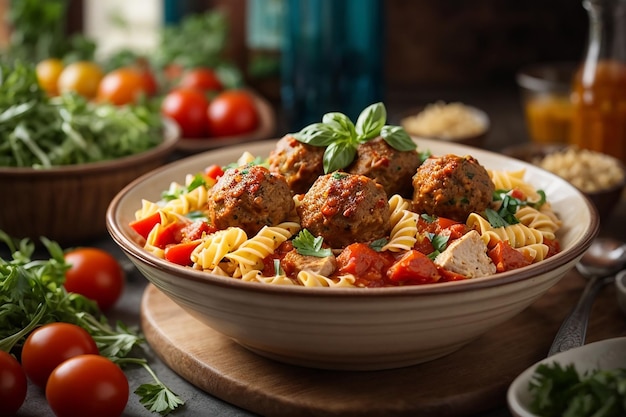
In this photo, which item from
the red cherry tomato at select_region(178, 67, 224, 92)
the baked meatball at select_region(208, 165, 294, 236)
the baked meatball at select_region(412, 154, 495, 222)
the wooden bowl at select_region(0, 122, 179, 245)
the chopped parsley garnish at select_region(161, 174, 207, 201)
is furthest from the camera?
the red cherry tomato at select_region(178, 67, 224, 92)

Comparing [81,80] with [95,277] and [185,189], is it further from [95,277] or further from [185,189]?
[185,189]

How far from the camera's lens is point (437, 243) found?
425 centimetres

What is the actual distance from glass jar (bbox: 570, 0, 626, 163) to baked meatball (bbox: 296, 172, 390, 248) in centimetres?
371

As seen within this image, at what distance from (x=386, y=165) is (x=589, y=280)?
168 centimetres

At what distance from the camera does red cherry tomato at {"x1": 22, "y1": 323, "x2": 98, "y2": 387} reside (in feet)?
13.7

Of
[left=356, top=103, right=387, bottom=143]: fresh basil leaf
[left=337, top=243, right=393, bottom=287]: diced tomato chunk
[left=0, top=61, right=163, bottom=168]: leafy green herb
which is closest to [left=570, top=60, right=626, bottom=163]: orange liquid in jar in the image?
[left=356, top=103, right=387, bottom=143]: fresh basil leaf

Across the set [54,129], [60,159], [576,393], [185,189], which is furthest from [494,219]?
[54,129]

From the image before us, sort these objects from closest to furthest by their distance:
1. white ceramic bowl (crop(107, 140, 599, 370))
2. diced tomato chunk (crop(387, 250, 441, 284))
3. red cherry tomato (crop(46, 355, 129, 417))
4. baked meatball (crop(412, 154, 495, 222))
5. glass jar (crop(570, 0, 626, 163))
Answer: white ceramic bowl (crop(107, 140, 599, 370))
red cherry tomato (crop(46, 355, 129, 417))
diced tomato chunk (crop(387, 250, 441, 284))
baked meatball (crop(412, 154, 495, 222))
glass jar (crop(570, 0, 626, 163))

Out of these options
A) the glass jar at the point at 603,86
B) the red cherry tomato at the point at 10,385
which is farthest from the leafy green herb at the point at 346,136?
the glass jar at the point at 603,86

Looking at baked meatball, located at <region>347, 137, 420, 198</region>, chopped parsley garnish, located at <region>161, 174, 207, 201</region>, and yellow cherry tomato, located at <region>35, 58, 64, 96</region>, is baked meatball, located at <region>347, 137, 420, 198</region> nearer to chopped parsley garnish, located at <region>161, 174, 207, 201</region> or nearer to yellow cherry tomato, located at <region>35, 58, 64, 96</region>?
chopped parsley garnish, located at <region>161, 174, 207, 201</region>

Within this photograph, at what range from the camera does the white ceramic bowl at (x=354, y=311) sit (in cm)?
364

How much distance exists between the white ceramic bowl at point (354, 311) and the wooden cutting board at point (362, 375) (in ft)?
0.30

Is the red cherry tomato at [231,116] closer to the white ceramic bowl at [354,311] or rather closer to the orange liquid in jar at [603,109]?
the orange liquid in jar at [603,109]

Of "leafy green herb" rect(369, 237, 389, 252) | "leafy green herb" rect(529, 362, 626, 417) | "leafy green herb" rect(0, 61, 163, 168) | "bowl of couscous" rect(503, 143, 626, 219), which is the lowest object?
"bowl of couscous" rect(503, 143, 626, 219)
